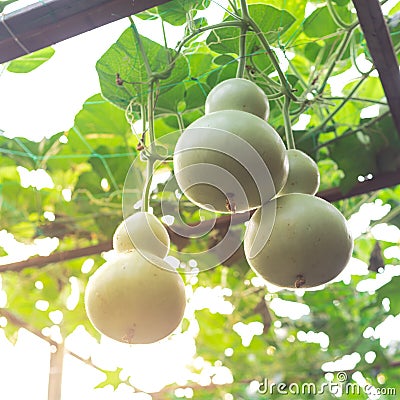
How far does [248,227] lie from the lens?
46 centimetres

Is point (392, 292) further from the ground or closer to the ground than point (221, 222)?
closer to the ground

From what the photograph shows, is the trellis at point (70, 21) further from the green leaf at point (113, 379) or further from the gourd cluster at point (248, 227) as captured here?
the green leaf at point (113, 379)

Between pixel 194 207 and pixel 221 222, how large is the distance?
0.09 metres

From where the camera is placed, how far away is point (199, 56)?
893 millimetres

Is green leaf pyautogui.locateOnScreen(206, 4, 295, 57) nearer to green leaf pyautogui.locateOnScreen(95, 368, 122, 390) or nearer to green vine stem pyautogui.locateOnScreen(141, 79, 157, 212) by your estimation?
green vine stem pyautogui.locateOnScreen(141, 79, 157, 212)

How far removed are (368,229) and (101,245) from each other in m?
0.59

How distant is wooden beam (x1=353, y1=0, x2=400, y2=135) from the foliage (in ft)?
0.30

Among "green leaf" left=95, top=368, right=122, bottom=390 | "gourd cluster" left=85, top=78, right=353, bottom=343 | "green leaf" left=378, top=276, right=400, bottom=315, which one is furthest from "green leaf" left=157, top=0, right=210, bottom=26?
"green leaf" left=95, top=368, right=122, bottom=390

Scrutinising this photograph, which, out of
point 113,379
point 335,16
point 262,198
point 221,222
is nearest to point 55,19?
point 262,198

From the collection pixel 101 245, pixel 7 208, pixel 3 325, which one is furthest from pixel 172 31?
pixel 3 325

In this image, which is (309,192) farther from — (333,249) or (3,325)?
(3,325)

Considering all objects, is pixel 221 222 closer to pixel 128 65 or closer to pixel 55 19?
pixel 128 65

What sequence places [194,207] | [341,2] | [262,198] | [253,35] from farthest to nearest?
[194,207]
[341,2]
[253,35]
[262,198]

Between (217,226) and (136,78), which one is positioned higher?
(136,78)
